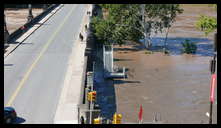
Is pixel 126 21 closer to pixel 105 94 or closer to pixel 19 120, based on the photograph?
pixel 105 94

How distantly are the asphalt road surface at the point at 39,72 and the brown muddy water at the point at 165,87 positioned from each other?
4.93m

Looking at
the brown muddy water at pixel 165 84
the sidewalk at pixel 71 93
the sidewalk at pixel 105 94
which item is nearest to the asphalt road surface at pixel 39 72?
the sidewalk at pixel 71 93

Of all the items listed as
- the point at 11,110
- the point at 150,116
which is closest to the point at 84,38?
the point at 150,116

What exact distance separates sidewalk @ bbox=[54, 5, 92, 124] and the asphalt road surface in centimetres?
40

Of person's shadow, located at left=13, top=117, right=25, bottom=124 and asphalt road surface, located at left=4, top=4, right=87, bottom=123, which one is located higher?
asphalt road surface, located at left=4, top=4, right=87, bottom=123

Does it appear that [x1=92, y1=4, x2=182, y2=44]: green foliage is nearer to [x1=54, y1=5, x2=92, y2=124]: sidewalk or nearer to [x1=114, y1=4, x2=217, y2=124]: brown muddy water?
[x1=114, y1=4, x2=217, y2=124]: brown muddy water

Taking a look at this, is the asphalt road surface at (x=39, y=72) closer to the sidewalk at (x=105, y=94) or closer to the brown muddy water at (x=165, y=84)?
the sidewalk at (x=105, y=94)

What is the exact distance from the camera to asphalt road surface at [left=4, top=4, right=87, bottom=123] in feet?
86.0

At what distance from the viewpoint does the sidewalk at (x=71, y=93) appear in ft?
80.8

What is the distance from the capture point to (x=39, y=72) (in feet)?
113

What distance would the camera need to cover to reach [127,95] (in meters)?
33.6

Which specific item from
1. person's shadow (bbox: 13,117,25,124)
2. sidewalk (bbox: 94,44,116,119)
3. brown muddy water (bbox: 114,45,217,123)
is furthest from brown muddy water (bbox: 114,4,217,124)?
person's shadow (bbox: 13,117,25,124)

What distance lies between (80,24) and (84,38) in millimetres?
14071
